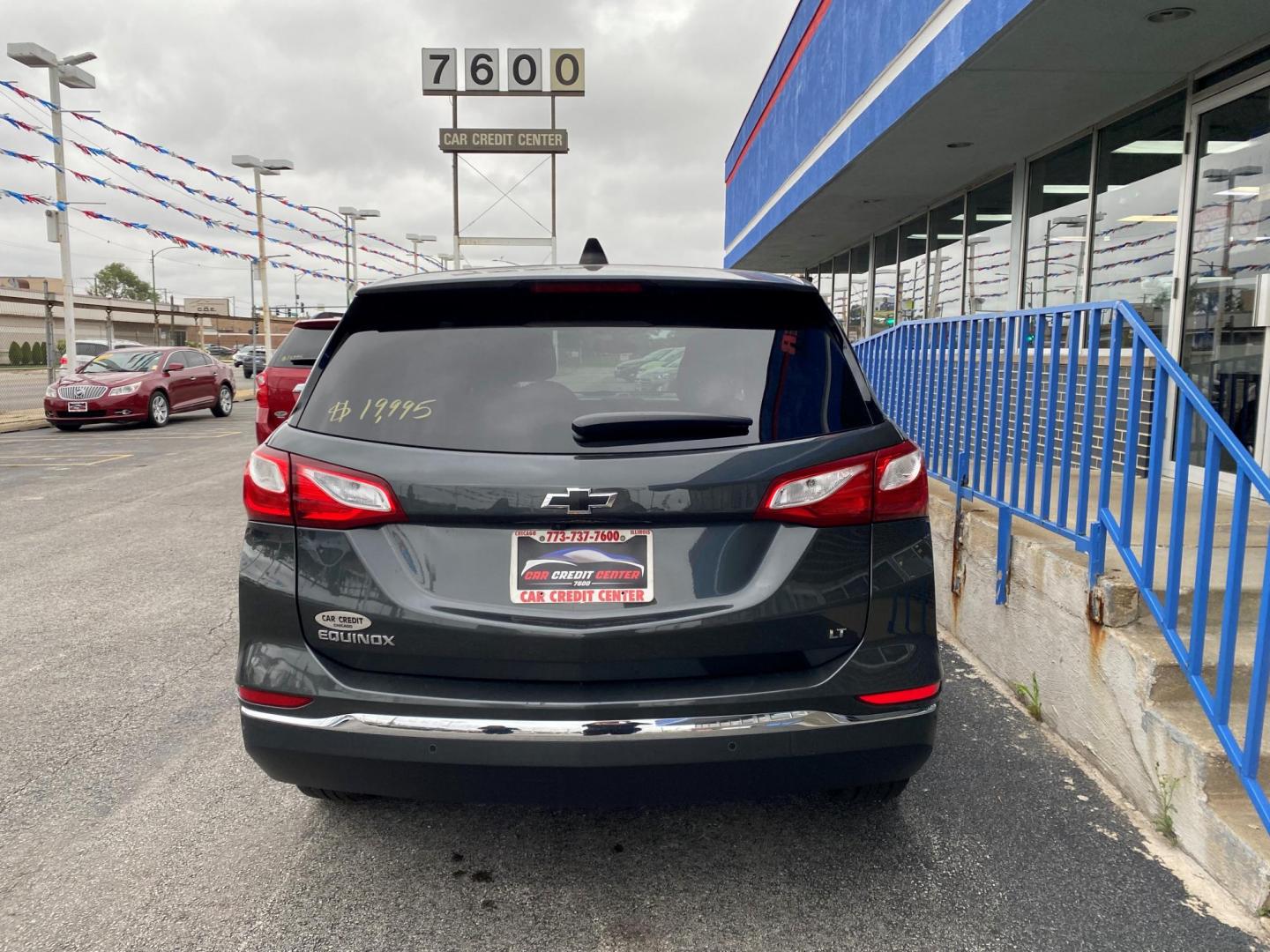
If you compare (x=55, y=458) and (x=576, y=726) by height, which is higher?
(x=576, y=726)

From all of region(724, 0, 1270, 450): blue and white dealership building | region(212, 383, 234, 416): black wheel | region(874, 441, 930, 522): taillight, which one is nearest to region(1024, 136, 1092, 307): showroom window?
region(724, 0, 1270, 450): blue and white dealership building

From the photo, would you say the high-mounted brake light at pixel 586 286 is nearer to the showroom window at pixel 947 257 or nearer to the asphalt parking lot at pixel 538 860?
the asphalt parking lot at pixel 538 860

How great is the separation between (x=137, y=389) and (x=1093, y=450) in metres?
17.5

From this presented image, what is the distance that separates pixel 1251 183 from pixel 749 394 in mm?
5362

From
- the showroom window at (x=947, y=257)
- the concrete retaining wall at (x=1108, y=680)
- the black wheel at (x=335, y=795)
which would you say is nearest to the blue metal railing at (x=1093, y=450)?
the concrete retaining wall at (x=1108, y=680)

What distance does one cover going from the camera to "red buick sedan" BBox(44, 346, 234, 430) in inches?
661

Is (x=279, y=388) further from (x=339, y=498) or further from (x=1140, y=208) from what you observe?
(x=1140, y=208)

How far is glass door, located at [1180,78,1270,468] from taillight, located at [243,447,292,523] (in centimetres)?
538

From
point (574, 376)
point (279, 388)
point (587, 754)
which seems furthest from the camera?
point (279, 388)

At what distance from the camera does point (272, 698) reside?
235 cm

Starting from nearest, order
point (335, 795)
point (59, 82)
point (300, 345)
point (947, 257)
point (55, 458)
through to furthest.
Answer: point (335, 795) → point (300, 345) → point (947, 257) → point (55, 458) → point (59, 82)

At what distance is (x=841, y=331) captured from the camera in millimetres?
2617

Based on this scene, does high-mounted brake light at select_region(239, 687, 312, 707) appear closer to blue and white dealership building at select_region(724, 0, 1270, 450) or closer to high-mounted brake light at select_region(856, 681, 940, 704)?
high-mounted brake light at select_region(856, 681, 940, 704)

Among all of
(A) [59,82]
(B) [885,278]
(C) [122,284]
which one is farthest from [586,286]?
(C) [122,284]
